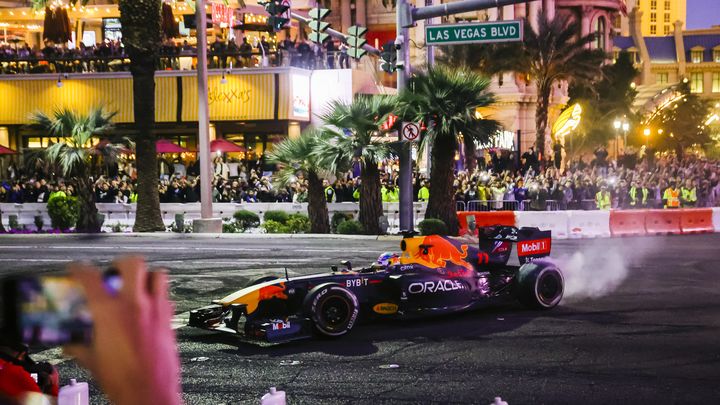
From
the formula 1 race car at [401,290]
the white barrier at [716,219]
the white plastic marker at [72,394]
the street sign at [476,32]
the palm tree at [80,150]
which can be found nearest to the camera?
the white plastic marker at [72,394]

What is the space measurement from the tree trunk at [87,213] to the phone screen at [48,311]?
25.1 metres

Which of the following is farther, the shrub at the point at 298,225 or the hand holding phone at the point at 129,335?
the shrub at the point at 298,225

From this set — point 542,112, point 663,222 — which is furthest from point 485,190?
point 542,112

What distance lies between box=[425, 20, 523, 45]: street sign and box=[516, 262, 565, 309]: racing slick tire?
8993mm

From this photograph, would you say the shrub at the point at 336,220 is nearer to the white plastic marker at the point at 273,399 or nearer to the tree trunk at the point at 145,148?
the tree trunk at the point at 145,148

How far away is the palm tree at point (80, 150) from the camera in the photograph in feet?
82.7

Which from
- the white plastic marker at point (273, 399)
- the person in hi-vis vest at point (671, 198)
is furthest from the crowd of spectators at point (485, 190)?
the white plastic marker at point (273, 399)

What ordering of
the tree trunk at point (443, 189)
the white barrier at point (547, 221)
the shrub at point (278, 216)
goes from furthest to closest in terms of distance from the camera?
the shrub at point (278, 216) → the white barrier at point (547, 221) → the tree trunk at point (443, 189)

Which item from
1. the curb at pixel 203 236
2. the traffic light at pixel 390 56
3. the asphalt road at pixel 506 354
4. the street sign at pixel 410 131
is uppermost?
the traffic light at pixel 390 56

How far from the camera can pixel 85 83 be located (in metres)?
40.3

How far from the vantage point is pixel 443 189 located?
23.8 meters

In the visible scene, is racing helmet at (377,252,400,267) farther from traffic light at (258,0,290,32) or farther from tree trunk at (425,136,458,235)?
traffic light at (258,0,290,32)

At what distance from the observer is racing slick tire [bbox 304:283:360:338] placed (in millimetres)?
10406

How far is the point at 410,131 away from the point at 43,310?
64.9 ft
